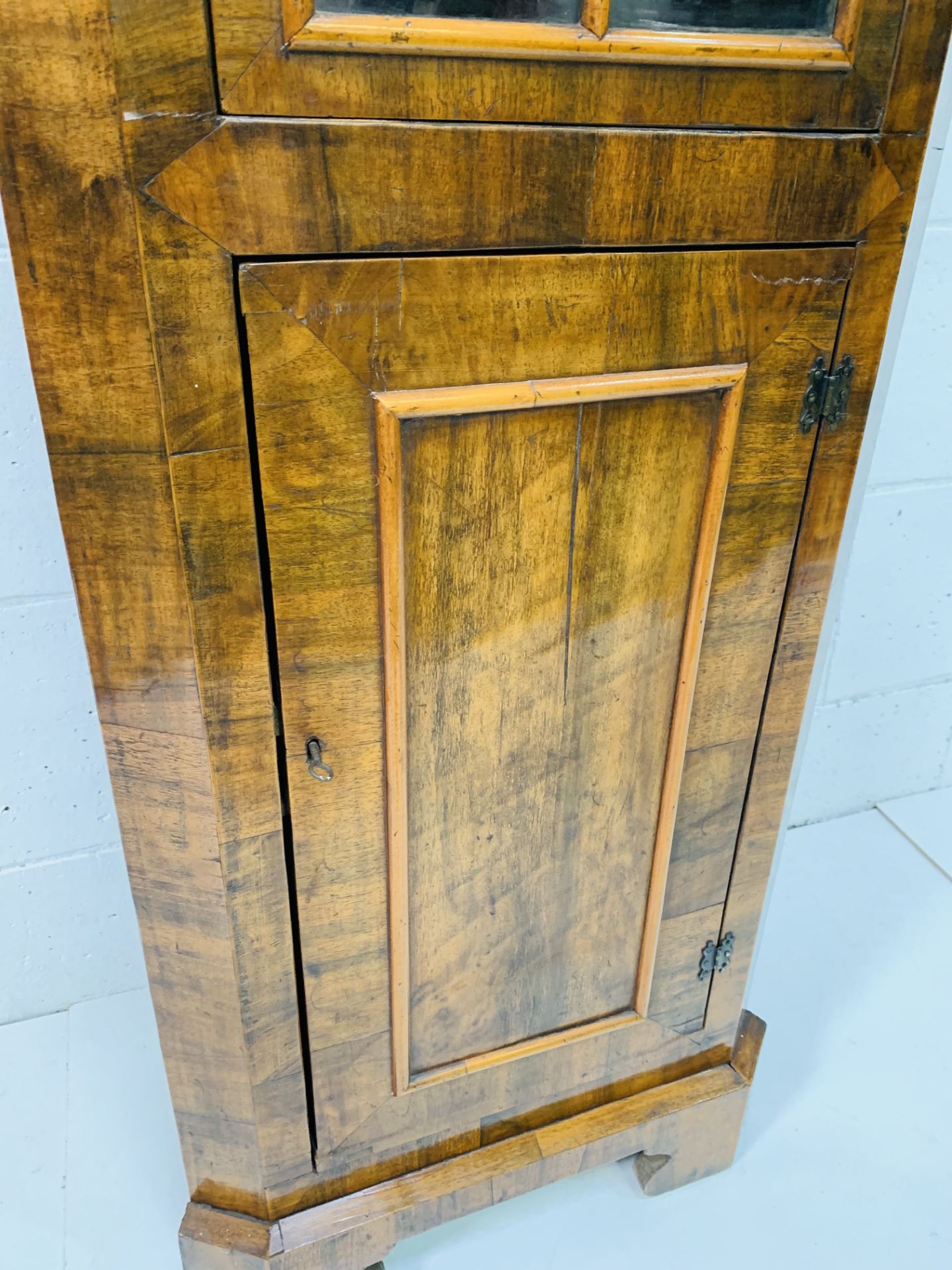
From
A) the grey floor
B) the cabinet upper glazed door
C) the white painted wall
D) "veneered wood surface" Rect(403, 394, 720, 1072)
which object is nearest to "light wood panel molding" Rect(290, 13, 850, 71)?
the cabinet upper glazed door

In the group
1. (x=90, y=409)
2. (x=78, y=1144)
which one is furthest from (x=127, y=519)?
(x=78, y=1144)

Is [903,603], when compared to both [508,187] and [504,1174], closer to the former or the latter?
[504,1174]

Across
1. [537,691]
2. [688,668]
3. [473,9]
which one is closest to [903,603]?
[688,668]

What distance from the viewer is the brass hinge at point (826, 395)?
0.80 m

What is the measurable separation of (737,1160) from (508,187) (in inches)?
46.7

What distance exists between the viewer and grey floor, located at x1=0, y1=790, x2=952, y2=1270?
1157 millimetres

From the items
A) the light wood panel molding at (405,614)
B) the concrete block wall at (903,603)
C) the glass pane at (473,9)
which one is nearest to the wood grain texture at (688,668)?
the light wood panel molding at (405,614)

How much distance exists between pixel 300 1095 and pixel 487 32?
34.6 inches

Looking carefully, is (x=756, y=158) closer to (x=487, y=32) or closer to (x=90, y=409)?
(x=487, y=32)

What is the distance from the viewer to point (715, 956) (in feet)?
3.53

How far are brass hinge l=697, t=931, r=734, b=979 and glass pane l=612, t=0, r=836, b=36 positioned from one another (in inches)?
33.0

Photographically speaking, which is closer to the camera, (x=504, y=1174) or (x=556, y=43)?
(x=556, y=43)

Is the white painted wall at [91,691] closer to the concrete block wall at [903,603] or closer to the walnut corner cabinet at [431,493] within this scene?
the concrete block wall at [903,603]

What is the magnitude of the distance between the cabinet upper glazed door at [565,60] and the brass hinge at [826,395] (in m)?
0.18
